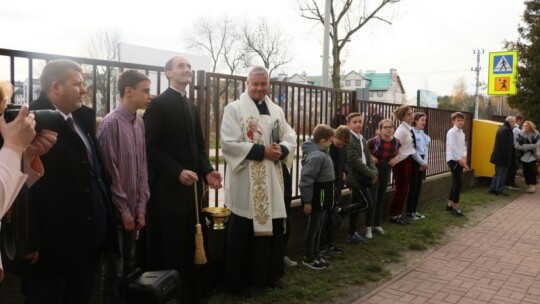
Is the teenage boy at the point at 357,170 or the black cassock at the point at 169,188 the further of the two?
the teenage boy at the point at 357,170

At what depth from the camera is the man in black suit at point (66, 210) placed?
2.42 metres

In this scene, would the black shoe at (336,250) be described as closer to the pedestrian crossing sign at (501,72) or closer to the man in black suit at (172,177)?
the man in black suit at (172,177)

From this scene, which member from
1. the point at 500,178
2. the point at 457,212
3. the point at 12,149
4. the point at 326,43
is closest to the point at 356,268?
the point at 457,212

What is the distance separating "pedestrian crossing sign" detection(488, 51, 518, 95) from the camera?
14320 millimetres

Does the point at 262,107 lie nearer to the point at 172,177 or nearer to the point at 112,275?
the point at 172,177

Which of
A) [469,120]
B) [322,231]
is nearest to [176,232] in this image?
[322,231]

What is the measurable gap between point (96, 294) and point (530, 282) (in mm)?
4381

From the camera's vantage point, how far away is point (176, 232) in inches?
145

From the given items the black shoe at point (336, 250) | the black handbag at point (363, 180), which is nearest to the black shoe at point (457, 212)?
the black handbag at point (363, 180)

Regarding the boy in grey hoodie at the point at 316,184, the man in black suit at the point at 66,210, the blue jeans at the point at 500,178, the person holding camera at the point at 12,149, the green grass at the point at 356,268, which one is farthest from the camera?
the blue jeans at the point at 500,178

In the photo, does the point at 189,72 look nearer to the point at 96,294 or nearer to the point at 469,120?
the point at 96,294

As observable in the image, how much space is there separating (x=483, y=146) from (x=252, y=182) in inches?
388

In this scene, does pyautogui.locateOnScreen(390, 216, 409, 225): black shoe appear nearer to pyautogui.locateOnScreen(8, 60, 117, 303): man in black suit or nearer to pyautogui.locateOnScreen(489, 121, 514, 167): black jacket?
pyautogui.locateOnScreen(489, 121, 514, 167): black jacket

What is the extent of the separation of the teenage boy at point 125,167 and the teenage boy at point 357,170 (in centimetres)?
333
